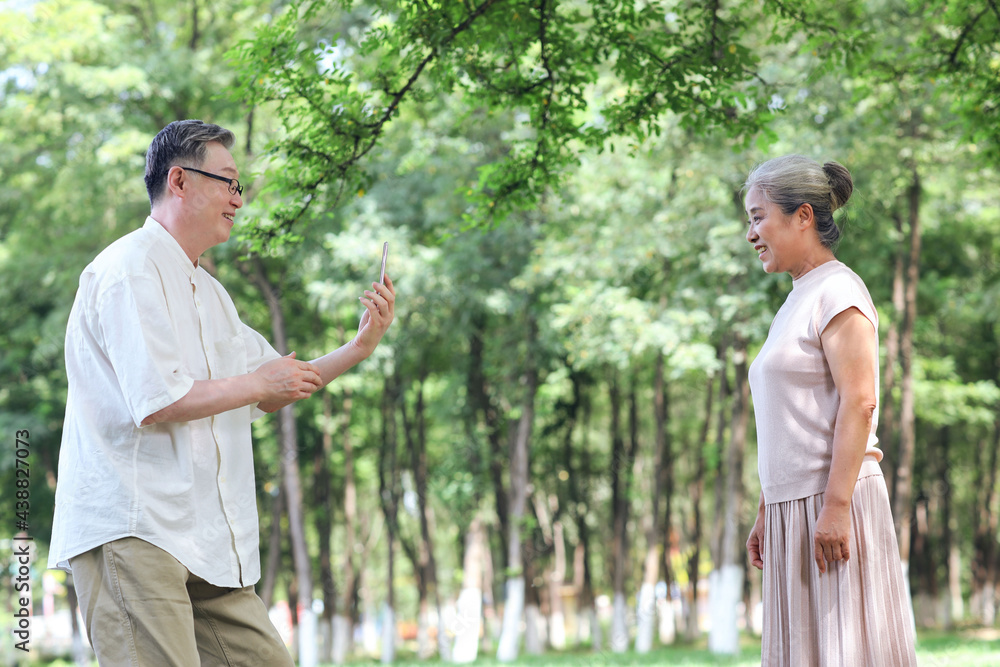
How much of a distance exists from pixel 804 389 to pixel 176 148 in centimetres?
222

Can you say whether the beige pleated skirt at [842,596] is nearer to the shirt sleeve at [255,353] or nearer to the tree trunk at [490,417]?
the shirt sleeve at [255,353]

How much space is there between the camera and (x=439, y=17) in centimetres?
506

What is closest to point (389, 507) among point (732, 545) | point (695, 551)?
point (695, 551)

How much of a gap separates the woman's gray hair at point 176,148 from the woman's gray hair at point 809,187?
1.92 m

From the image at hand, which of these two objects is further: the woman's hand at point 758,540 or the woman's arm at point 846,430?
the woman's hand at point 758,540

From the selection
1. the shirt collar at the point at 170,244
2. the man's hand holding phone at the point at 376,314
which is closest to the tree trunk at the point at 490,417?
the man's hand holding phone at the point at 376,314

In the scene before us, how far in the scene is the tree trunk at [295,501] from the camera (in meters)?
18.6

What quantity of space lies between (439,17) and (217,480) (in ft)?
10.4

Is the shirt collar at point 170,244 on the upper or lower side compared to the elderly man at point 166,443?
upper

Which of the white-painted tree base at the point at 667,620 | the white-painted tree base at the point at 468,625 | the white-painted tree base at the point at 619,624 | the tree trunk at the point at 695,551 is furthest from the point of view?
the white-painted tree base at the point at 667,620

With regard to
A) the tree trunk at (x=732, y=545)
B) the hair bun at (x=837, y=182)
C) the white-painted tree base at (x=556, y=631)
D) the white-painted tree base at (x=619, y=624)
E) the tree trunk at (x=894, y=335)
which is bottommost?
the white-painted tree base at (x=556, y=631)

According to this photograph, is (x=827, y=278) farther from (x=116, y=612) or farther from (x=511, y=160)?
(x=511, y=160)

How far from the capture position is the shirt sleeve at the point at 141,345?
258 centimetres

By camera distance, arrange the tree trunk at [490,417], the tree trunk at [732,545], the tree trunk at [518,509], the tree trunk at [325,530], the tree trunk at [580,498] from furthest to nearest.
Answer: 1. the tree trunk at [325,530]
2. the tree trunk at [580,498]
3. the tree trunk at [490,417]
4. the tree trunk at [518,509]
5. the tree trunk at [732,545]
